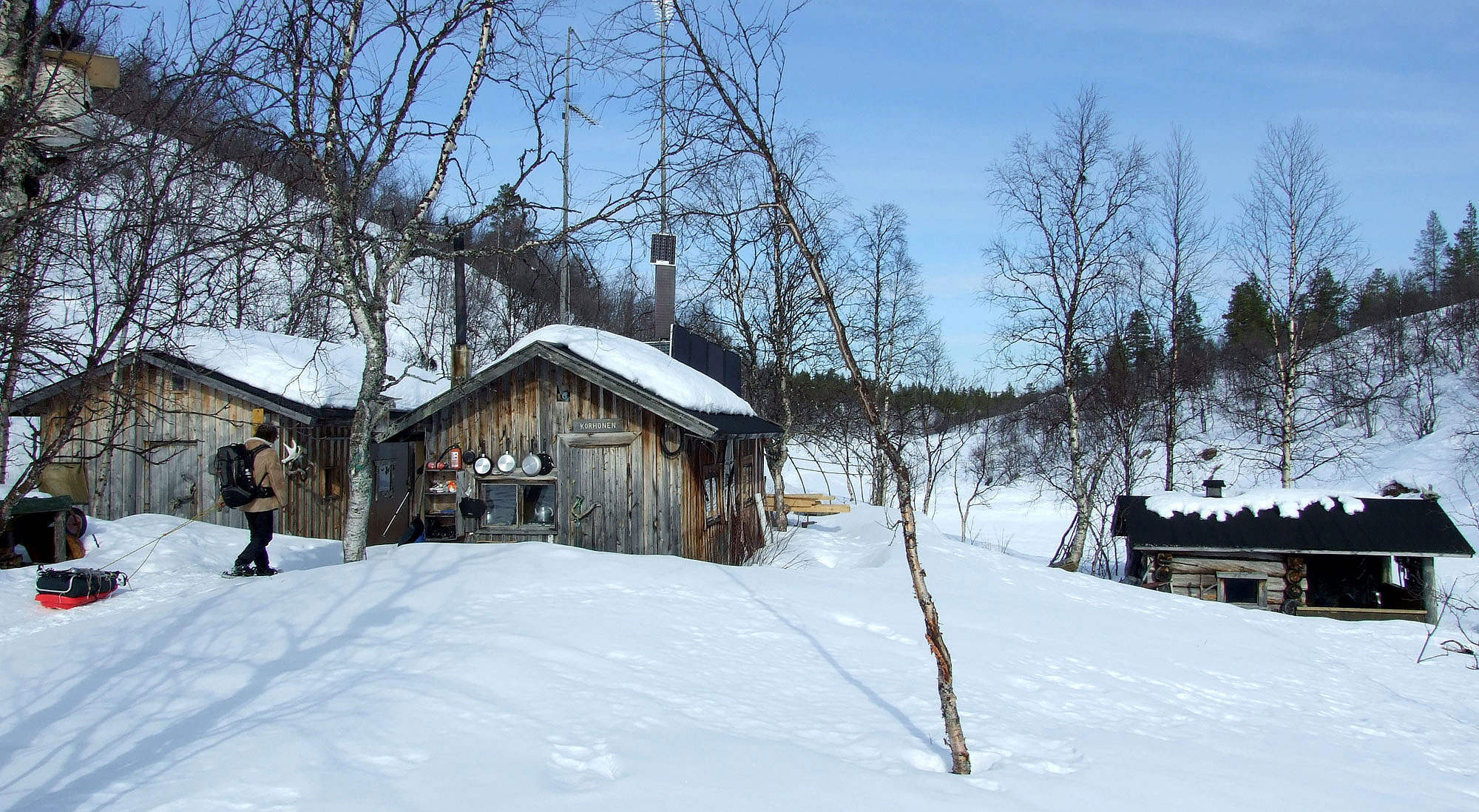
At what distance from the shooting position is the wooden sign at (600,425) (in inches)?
515

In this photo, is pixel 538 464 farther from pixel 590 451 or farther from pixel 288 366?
pixel 288 366

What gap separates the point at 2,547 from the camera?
10.9 meters

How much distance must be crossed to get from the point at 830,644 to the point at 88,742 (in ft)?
17.2

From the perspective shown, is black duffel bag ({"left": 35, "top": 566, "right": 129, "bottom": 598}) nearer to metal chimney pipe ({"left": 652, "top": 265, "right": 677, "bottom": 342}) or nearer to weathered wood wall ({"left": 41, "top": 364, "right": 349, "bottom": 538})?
weathered wood wall ({"left": 41, "top": 364, "right": 349, "bottom": 538})

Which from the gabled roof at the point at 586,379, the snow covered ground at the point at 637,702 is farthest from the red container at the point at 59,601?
the gabled roof at the point at 586,379

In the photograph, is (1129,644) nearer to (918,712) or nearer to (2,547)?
(918,712)

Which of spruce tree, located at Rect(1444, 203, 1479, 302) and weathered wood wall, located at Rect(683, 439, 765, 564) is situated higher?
spruce tree, located at Rect(1444, 203, 1479, 302)

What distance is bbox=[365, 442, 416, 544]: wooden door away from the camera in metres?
14.4

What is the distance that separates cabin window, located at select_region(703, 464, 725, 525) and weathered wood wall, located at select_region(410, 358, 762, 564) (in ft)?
1.62

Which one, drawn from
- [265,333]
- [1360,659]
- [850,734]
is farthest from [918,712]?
[265,333]

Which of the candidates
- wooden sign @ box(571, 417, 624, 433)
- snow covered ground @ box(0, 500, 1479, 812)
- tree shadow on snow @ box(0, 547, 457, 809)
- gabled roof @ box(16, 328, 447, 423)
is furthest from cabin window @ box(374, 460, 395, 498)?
tree shadow on snow @ box(0, 547, 457, 809)

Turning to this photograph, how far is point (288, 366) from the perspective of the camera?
17.4 m

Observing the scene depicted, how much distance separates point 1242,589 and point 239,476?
17134 mm

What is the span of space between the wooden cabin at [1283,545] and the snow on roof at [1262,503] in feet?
0.07
